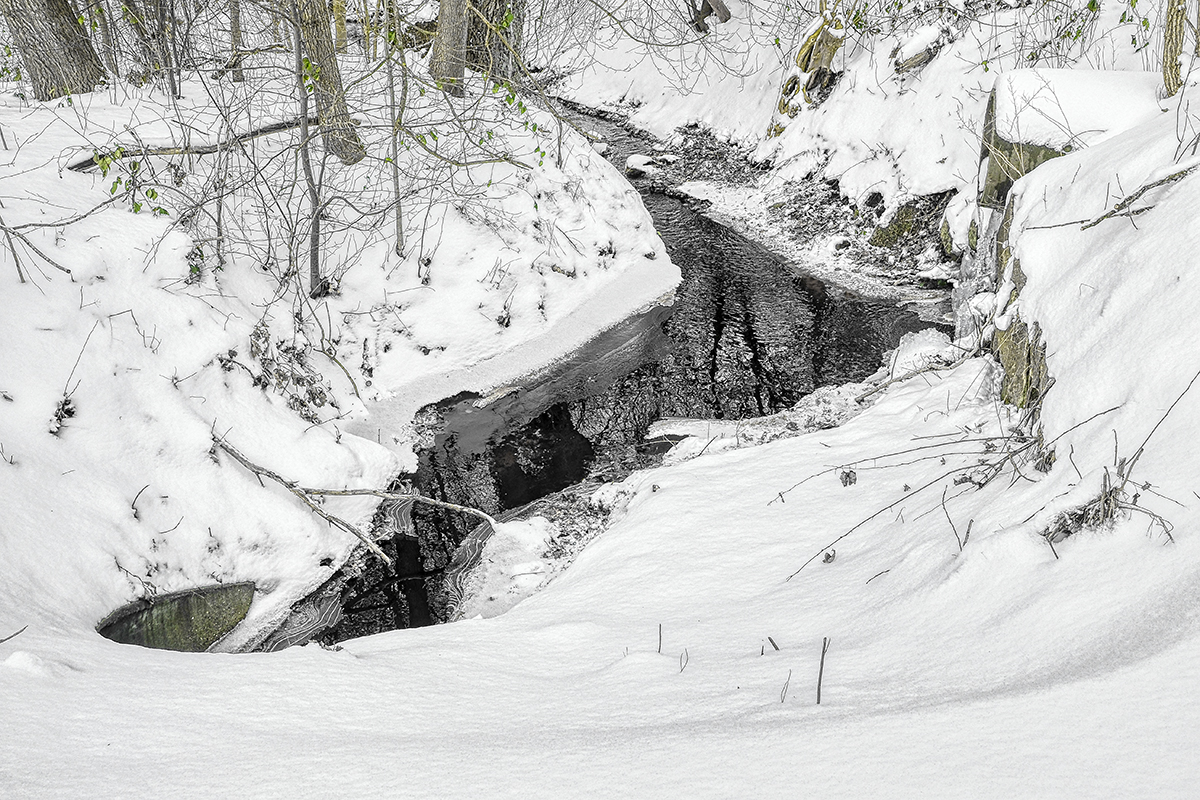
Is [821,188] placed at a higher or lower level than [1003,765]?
higher

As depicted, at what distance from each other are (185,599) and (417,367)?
274 centimetres

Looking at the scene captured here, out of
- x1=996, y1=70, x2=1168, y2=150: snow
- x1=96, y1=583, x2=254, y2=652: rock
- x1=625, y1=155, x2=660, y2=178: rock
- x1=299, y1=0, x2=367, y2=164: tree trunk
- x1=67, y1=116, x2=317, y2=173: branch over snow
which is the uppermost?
x1=299, y1=0, x2=367, y2=164: tree trunk

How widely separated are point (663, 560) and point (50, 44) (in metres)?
7.62

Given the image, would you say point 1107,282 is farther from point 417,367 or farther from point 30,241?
point 30,241

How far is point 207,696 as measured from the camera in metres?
2.38

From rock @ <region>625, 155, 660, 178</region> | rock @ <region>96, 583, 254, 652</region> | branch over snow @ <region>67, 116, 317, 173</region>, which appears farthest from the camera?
rock @ <region>625, 155, 660, 178</region>

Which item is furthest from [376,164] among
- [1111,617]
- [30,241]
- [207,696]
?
[1111,617]

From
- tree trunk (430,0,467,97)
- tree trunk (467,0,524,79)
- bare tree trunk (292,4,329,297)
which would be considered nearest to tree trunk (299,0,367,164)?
bare tree trunk (292,4,329,297)

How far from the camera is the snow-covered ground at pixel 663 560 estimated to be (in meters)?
1.73

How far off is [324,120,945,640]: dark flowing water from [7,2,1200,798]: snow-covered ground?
0.38 metres

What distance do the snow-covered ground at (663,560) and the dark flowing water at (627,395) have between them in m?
0.38

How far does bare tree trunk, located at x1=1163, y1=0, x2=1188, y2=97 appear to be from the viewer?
5211 millimetres

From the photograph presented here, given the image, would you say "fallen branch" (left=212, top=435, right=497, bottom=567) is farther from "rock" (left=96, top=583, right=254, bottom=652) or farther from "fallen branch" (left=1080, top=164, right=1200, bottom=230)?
"fallen branch" (left=1080, top=164, right=1200, bottom=230)

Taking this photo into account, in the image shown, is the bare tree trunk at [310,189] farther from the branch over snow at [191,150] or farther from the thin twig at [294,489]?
the thin twig at [294,489]
